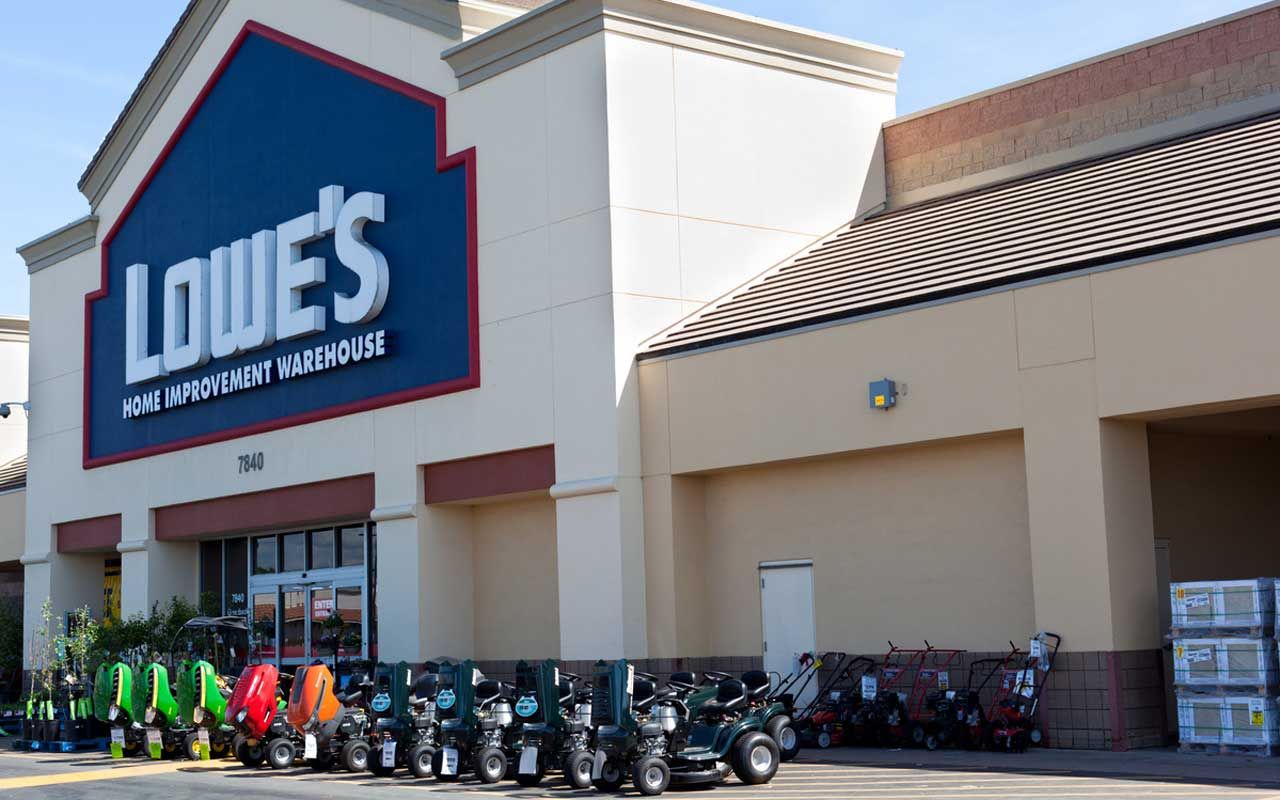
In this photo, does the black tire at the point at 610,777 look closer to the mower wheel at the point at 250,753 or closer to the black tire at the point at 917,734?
the black tire at the point at 917,734

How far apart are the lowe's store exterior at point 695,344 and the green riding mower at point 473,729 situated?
405cm

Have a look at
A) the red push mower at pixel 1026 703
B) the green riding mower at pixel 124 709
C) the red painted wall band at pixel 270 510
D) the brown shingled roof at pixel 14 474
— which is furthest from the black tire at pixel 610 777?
the brown shingled roof at pixel 14 474

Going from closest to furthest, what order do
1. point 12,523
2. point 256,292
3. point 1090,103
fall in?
point 1090,103, point 256,292, point 12,523

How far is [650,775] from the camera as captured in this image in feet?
54.0

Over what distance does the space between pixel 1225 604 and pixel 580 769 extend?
23.6 feet

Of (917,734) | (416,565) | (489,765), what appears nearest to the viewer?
(489,765)

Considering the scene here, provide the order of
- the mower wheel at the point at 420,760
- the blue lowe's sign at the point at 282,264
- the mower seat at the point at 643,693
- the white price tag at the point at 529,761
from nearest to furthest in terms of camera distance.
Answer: the mower seat at the point at 643,693, the white price tag at the point at 529,761, the mower wheel at the point at 420,760, the blue lowe's sign at the point at 282,264

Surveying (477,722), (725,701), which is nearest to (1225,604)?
(725,701)

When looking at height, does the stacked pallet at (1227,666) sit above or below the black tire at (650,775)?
above

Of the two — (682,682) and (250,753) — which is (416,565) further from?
(682,682)

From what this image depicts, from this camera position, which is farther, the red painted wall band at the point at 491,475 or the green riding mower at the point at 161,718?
the red painted wall band at the point at 491,475

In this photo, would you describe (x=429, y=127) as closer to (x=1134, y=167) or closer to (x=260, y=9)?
(x=260, y=9)

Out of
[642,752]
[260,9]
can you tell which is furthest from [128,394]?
[642,752]

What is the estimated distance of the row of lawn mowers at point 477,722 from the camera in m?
16.7
